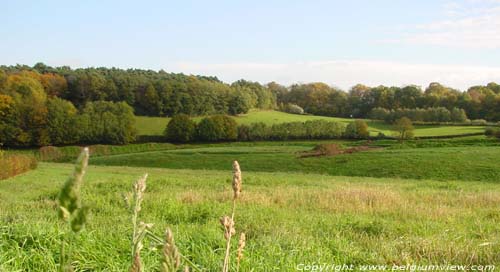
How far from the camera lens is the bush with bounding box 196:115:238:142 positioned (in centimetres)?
8681

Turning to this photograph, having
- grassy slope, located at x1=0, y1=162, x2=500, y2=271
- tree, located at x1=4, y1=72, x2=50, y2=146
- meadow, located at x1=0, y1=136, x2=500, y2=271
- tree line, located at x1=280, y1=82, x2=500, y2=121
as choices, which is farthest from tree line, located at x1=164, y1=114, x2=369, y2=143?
grassy slope, located at x1=0, y1=162, x2=500, y2=271

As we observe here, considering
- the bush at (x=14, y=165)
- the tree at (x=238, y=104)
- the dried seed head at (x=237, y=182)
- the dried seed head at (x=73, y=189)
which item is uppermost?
the tree at (x=238, y=104)

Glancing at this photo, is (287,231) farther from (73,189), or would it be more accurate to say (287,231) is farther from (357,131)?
(357,131)

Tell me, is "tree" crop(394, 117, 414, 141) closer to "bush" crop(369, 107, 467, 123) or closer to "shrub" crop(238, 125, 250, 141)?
"bush" crop(369, 107, 467, 123)

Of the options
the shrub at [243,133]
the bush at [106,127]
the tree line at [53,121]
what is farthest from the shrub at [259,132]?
the tree line at [53,121]

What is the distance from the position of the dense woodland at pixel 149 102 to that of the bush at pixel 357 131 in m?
20.4

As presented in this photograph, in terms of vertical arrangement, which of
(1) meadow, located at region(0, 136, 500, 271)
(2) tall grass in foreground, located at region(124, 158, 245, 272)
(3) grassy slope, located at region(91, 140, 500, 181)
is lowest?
(3) grassy slope, located at region(91, 140, 500, 181)

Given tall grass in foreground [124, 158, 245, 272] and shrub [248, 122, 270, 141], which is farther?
shrub [248, 122, 270, 141]

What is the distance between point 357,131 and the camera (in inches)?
3223

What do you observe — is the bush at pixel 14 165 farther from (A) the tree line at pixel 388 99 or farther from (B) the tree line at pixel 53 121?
(A) the tree line at pixel 388 99

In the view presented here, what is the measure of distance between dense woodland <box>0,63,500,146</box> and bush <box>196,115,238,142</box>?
43.6 feet

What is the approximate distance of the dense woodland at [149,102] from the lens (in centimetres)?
8281

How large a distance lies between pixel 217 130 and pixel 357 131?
26.0 meters

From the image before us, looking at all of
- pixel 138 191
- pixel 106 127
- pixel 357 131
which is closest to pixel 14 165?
pixel 138 191
